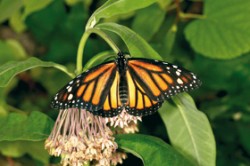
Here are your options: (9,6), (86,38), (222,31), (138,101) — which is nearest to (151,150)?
(138,101)

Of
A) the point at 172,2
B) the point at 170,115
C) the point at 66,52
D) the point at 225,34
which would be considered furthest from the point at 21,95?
the point at 170,115

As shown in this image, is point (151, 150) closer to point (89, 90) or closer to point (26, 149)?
point (89, 90)

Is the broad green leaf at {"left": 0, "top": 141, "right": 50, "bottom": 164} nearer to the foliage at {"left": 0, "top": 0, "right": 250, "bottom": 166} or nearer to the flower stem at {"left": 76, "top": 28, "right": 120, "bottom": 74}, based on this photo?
the foliage at {"left": 0, "top": 0, "right": 250, "bottom": 166}

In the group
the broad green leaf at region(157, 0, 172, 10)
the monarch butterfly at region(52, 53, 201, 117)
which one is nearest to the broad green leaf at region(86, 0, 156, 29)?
the monarch butterfly at region(52, 53, 201, 117)

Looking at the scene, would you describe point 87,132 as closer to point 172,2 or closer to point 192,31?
point 192,31

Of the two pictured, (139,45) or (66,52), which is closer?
(139,45)

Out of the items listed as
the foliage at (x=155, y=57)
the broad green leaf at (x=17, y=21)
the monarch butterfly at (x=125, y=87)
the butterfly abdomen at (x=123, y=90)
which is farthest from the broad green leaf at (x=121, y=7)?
the broad green leaf at (x=17, y=21)

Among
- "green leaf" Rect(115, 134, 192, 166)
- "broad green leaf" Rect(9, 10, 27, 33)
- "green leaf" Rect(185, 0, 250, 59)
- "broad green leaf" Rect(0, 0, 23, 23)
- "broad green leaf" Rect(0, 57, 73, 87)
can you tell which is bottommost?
"green leaf" Rect(115, 134, 192, 166)
